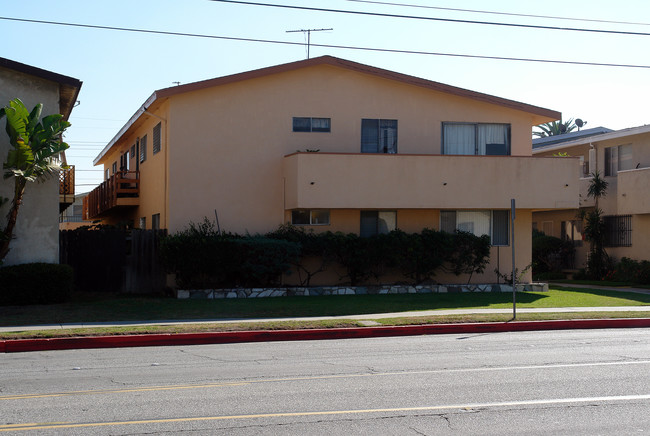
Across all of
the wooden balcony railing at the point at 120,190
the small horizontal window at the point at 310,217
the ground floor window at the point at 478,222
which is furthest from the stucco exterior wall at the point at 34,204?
the ground floor window at the point at 478,222

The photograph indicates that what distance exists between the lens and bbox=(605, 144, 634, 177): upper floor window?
31516 mm

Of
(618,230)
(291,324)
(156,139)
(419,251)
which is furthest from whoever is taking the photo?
(618,230)

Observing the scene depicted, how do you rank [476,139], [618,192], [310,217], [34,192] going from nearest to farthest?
[34,192]
[310,217]
[476,139]
[618,192]

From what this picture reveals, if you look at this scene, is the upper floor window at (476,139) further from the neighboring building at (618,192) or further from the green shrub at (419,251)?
the neighboring building at (618,192)

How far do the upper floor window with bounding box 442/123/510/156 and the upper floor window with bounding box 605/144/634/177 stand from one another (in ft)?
27.1

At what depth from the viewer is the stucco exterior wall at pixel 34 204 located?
66.6 ft

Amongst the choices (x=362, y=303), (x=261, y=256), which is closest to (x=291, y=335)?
(x=362, y=303)

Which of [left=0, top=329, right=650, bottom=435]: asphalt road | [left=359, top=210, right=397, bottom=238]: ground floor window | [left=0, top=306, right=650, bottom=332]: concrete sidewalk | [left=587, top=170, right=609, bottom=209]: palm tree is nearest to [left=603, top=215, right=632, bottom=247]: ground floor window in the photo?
[left=587, top=170, right=609, bottom=209]: palm tree

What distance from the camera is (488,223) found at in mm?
25625

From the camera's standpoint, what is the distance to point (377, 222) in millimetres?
25078

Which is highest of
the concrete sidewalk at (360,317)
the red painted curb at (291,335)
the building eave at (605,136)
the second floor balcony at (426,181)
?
the building eave at (605,136)

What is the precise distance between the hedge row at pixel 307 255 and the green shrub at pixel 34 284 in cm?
324

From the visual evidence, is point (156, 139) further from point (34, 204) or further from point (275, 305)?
point (275, 305)

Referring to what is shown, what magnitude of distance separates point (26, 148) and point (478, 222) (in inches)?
565
